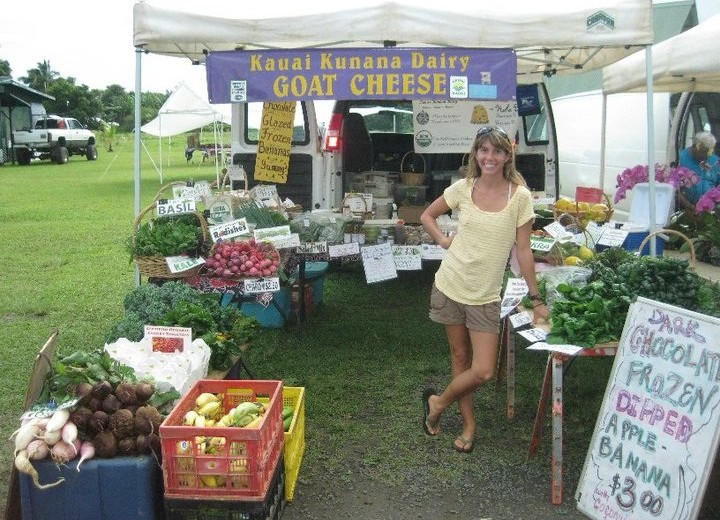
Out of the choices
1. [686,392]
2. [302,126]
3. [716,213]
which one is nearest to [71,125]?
[302,126]

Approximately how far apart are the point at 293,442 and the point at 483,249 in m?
1.32

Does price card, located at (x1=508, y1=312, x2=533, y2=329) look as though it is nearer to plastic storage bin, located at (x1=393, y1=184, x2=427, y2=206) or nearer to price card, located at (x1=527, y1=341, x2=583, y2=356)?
price card, located at (x1=527, y1=341, x2=583, y2=356)

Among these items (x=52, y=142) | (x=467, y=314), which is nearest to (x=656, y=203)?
(x=467, y=314)

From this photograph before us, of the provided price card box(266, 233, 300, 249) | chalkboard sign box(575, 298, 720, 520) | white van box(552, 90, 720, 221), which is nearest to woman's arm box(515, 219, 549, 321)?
chalkboard sign box(575, 298, 720, 520)

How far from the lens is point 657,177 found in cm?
702

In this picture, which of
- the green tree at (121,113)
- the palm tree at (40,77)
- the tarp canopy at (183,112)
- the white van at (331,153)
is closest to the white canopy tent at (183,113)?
the tarp canopy at (183,112)

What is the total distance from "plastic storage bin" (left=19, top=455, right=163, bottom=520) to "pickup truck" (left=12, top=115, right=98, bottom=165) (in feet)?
98.7

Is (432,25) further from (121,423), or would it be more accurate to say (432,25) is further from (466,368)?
(121,423)

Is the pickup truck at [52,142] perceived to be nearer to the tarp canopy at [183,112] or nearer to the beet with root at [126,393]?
the tarp canopy at [183,112]

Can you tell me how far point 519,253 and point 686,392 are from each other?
42.5 inches

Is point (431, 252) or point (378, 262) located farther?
point (431, 252)

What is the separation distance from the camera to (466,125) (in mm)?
6578

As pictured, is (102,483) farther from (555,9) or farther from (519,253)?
(555,9)

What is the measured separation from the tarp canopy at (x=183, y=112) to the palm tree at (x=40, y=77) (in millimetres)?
50232
